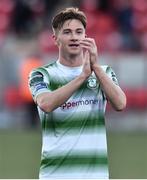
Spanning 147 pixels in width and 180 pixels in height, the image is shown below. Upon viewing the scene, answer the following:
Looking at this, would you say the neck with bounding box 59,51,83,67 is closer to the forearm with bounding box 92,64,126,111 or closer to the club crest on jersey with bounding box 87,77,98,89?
the club crest on jersey with bounding box 87,77,98,89

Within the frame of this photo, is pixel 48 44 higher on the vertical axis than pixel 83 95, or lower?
higher

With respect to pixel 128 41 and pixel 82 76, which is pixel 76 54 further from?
pixel 128 41

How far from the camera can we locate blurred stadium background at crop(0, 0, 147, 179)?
11.3 m

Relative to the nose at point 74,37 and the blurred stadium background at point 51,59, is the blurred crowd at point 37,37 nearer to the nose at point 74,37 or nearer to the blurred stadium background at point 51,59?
the blurred stadium background at point 51,59

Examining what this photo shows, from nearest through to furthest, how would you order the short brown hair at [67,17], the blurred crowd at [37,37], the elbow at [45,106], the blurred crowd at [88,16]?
the elbow at [45,106]
the short brown hair at [67,17]
the blurred crowd at [37,37]
the blurred crowd at [88,16]

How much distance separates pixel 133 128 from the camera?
1268cm

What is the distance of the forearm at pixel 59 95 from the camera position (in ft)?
15.2

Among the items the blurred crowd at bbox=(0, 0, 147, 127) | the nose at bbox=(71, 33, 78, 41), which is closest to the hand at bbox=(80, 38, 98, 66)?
the nose at bbox=(71, 33, 78, 41)

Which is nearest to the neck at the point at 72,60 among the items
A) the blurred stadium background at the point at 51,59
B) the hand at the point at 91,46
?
the hand at the point at 91,46

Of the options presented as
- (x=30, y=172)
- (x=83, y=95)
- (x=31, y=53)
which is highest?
(x=31, y=53)

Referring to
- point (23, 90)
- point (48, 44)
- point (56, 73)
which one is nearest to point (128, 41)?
point (48, 44)

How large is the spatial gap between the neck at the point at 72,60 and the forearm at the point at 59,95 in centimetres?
23

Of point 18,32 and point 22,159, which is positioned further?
point 18,32

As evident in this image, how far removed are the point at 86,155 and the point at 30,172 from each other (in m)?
5.83
